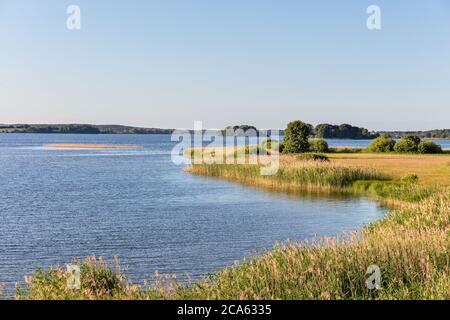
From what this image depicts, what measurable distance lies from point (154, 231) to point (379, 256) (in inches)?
615

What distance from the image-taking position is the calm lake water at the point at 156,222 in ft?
72.2

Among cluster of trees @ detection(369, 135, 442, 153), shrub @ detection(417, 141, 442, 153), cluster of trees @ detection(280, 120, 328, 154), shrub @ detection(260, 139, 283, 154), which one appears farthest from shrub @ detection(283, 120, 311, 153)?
shrub @ detection(417, 141, 442, 153)

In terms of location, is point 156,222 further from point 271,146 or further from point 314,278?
point 271,146

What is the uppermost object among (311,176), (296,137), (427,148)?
(296,137)

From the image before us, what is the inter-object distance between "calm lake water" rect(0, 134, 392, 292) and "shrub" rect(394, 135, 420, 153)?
163 ft

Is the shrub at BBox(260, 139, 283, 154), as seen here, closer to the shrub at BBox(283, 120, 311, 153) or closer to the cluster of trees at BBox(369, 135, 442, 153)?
the shrub at BBox(283, 120, 311, 153)

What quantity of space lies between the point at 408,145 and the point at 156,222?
69495 mm

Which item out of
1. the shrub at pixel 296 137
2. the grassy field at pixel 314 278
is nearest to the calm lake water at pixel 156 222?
the grassy field at pixel 314 278

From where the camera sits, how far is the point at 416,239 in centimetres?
1511

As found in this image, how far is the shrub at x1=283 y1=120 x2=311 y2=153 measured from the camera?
3184 inches

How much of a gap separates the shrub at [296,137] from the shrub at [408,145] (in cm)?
1877

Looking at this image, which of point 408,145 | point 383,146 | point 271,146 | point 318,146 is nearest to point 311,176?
point 271,146

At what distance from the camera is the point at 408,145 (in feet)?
303
